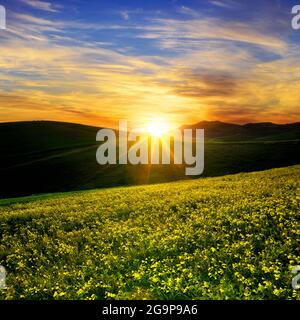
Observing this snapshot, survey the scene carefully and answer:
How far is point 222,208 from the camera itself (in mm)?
16609

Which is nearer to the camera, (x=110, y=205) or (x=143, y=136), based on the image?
(x=110, y=205)

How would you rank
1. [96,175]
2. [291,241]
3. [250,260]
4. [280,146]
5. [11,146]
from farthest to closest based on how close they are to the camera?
[11,146] < [280,146] < [96,175] < [291,241] < [250,260]

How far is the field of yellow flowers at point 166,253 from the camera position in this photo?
9.11 metres

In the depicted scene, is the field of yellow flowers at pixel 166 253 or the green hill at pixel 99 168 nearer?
the field of yellow flowers at pixel 166 253

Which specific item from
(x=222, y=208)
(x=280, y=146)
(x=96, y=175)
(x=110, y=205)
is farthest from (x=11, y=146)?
(x=222, y=208)

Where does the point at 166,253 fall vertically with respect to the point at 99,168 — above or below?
below

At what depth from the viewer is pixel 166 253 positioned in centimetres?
1179

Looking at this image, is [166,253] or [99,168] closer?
[166,253]

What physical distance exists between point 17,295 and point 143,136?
80.9 meters

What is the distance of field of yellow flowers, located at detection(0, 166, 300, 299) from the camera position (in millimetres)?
9109

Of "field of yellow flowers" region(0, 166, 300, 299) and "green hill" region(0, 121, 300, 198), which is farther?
"green hill" region(0, 121, 300, 198)

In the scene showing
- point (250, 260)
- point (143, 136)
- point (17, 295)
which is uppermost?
point (143, 136)
